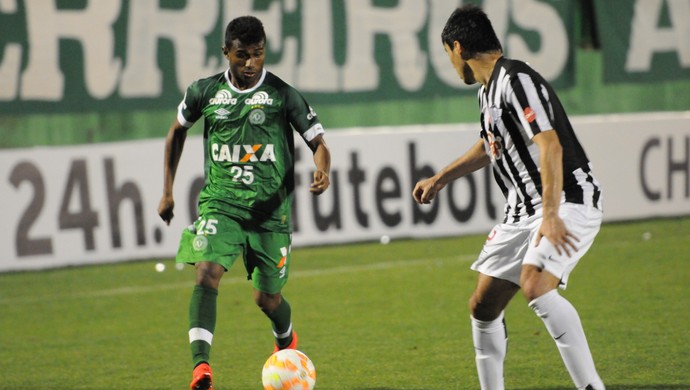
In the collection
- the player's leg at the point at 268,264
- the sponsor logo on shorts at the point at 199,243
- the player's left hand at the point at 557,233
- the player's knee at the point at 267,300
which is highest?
the player's left hand at the point at 557,233

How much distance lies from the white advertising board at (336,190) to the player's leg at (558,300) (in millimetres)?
7034

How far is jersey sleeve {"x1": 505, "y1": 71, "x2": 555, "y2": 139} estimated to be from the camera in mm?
4641

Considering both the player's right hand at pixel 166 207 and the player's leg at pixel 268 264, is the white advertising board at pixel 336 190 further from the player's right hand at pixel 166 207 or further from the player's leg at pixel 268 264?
the player's leg at pixel 268 264

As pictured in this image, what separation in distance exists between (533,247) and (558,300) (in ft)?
0.80

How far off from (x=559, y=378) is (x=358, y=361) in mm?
1277

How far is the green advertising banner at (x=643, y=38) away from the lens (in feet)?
45.8

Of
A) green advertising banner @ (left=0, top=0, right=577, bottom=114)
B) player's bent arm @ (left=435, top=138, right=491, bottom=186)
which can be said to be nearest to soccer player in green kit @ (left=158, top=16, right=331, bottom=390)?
player's bent arm @ (left=435, top=138, right=491, bottom=186)

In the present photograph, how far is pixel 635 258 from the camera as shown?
10.5m

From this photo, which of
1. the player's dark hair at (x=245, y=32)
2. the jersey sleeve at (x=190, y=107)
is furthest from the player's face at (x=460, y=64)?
the jersey sleeve at (x=190, y=107)

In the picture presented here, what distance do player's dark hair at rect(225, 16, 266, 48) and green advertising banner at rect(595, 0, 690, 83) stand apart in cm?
875

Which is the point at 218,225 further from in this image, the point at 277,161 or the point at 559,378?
the point at 559,378

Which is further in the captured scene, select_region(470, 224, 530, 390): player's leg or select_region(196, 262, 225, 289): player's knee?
select_region(196, 262, 225, 289): player's knee

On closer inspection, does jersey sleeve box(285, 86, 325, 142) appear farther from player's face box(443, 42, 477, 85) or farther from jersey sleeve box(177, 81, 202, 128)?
player's face box(443, 42, 477, 85)

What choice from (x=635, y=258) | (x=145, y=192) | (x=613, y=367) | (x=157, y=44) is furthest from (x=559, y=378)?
(x=157, y=44)
